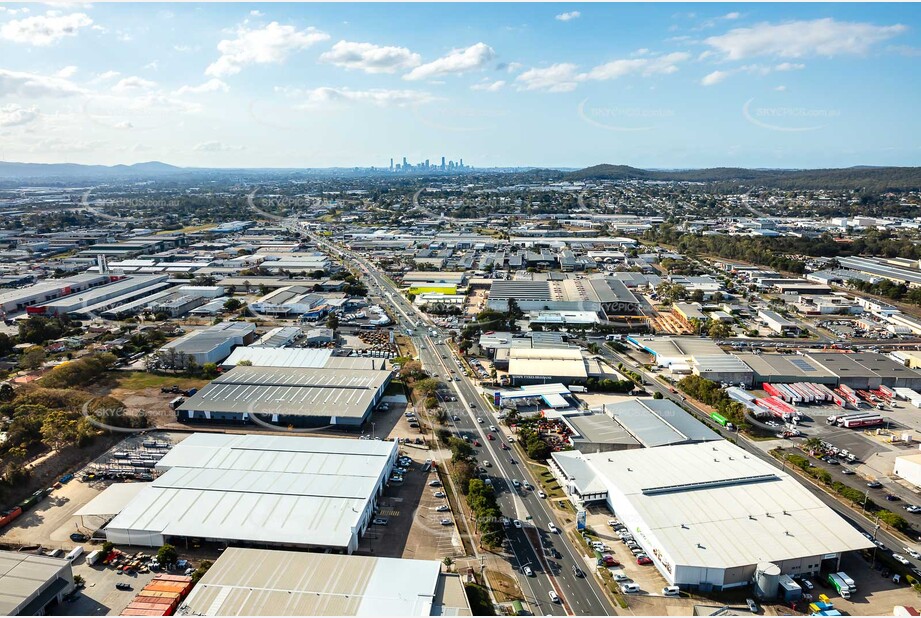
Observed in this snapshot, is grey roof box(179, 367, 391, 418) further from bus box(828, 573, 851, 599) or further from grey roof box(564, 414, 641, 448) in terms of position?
bus box(828, 573, 851, 599)

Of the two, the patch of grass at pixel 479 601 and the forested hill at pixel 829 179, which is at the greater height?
the forested hill at pixel 829 179

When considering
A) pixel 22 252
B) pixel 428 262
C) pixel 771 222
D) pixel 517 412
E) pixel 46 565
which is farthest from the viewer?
pixel 771 222

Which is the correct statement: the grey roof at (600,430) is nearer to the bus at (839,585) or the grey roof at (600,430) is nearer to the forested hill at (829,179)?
the bus at (839,585)

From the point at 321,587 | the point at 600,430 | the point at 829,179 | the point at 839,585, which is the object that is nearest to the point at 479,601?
the point at 321,587

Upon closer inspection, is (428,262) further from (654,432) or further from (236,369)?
(654,432)

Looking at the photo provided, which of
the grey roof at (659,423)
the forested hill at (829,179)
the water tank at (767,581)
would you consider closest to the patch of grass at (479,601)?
the water tank at (767,581)

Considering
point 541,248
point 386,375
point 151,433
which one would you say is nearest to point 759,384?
point 386,375

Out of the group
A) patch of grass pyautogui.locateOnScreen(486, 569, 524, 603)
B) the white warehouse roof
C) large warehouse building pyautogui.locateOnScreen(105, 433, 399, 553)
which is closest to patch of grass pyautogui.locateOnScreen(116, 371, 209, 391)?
large warehouse building pyautogui.locateOnScreen(105, 433, 399, 553)
